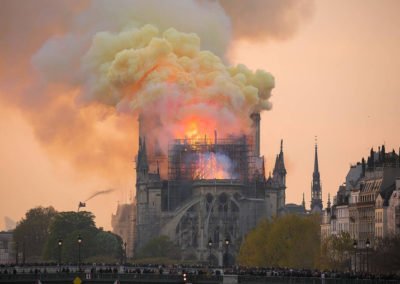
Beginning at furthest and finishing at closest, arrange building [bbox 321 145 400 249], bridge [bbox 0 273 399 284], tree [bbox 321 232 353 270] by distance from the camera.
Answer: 1. tree [bbox 321 232 353 270]
2. building [bbox 321 145 400 249]
3. bridge [bbox 0 273 399 284]

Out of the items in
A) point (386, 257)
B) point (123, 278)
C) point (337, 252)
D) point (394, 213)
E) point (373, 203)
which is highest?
point (373, 203)

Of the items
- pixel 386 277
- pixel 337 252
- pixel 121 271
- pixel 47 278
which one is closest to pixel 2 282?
pixel 47 278

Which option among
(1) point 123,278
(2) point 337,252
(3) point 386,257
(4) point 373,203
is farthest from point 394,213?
(1) point 123,278

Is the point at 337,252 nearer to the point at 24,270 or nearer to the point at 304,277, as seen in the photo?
the point at 24,270

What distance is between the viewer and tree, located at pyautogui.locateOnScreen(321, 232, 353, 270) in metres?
184

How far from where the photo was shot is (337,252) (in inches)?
7347

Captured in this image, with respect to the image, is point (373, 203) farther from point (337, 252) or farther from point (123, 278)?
point (123, 278)

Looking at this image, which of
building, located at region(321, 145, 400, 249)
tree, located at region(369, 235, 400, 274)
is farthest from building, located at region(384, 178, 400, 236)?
tree, located at region(369, 235, 400, 274)

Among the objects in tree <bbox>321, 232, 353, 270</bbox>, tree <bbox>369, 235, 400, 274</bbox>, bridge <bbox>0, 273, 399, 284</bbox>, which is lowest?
bridge <bbox>0, 273, 399, 284</bbox>

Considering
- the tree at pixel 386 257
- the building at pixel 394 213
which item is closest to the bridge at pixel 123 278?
the tree at pixel 386 257

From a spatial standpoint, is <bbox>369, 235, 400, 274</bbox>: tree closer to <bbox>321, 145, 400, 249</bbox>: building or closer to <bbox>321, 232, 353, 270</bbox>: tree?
<bbox>321, 145, 400, 249</bbox>: building

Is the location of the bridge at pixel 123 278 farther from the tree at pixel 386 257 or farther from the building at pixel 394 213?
the building at pixel 394 213

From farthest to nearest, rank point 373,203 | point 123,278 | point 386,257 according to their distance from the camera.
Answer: point 373,203 < point 386,257 < point 123,278

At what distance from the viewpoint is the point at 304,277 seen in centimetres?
14600
